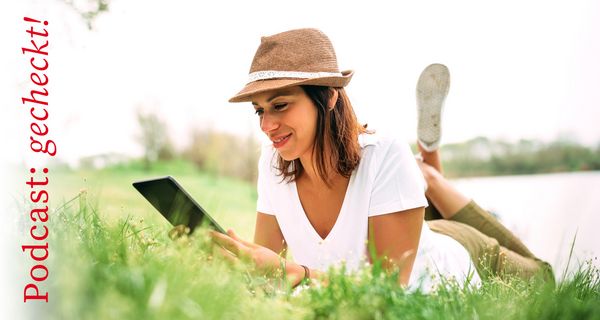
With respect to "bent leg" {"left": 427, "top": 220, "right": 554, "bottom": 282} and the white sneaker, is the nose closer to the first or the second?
"bent leg" {"left": 427, "top": 220, "right": 554, "bottom": 282}

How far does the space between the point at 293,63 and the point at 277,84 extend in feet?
0.53

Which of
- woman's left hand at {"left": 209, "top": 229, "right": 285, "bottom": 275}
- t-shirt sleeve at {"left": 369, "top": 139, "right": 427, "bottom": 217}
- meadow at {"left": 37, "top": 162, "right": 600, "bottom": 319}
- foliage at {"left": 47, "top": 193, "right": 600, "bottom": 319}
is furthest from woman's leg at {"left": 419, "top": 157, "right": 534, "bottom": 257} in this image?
woman's left hand at {"left": 209, "top": 229, "right": 285, "bottom": 275}

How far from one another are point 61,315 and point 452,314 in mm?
1046

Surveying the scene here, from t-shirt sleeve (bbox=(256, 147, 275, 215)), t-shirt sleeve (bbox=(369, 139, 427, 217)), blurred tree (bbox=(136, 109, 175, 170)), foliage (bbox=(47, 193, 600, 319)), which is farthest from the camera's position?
blurred tree (bbox=(136, 109, 175, 170))

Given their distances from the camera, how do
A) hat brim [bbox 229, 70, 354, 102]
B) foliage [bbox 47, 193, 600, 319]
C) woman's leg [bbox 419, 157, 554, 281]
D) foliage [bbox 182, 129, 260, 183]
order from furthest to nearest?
foliage [bbox 182, 129, 260, 183] < woman's leg [bbox 419, 157, 554, 281] < hat brim [bbox 229, 70, 354, 102] < foliage [bbox 47, 193, 600, 319]

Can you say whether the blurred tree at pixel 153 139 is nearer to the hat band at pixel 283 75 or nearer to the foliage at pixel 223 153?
the foliage at pixel 223 153

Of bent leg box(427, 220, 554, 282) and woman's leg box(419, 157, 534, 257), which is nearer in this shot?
bent leg box(427, 220, 554, 282)

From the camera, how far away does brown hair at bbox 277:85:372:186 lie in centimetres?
273

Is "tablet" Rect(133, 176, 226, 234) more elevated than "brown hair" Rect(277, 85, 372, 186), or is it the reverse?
"brown hair" Rect(277, 85, 372, 186)

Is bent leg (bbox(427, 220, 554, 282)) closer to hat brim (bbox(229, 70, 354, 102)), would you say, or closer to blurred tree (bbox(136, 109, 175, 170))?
hat brim (bbox(229, 70, 354, 102))

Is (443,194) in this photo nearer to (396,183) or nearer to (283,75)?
(396,183)

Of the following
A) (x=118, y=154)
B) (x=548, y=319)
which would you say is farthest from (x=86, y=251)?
(x=118, y=154)

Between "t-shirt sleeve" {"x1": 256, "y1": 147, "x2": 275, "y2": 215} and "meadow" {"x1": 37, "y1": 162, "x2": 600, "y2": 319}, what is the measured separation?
0.96m

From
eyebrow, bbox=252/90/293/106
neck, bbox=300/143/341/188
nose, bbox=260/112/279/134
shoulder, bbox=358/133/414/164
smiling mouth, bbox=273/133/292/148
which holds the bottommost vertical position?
neck, bbox=300/143/341/188
